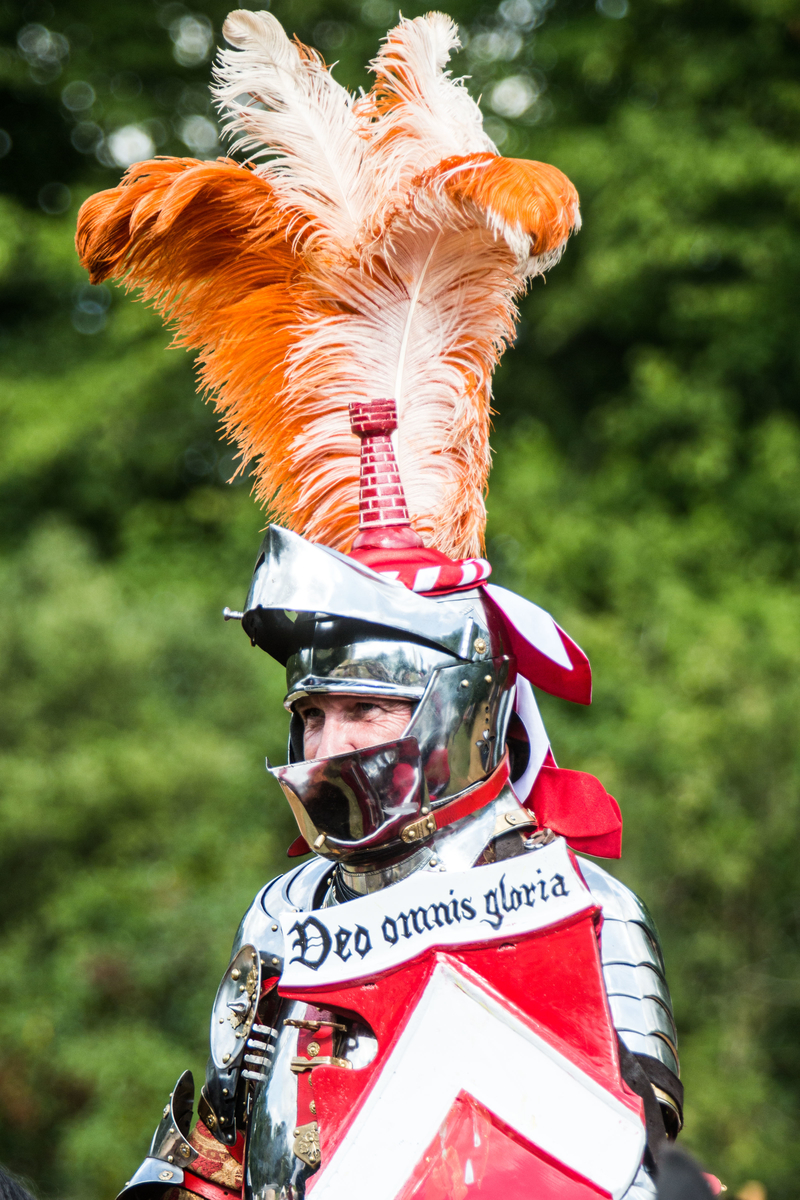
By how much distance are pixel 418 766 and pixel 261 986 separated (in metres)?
0.64

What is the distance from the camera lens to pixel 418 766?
7.44 ft

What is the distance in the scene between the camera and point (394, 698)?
7.60 ft

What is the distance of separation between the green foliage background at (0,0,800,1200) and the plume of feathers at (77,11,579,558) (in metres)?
4.39

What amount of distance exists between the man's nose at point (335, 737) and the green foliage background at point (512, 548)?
177 inches

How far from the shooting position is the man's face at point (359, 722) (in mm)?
2330

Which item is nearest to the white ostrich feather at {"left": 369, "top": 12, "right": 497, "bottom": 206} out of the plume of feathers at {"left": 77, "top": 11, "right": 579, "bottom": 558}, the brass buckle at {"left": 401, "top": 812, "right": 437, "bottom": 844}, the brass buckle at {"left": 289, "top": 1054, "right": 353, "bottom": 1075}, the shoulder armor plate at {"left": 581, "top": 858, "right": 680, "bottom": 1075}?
the plume of feathers at {"left": 77, "top": 11, "right": 579, "bottom": 558}

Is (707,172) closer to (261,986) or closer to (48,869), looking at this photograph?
(48,869)

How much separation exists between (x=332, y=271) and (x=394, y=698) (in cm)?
97

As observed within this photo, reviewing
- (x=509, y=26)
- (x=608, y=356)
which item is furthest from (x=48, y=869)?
(x=509, y=26)

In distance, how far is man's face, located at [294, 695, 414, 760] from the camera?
2.33 meters

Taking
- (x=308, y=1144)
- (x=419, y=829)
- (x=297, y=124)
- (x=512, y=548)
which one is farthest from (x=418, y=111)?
(x=512, y=548)

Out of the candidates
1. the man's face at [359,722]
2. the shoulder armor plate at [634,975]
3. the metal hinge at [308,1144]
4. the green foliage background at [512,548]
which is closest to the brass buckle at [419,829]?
the man's face at [359,722]

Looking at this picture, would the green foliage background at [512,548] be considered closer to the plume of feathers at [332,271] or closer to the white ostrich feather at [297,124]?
the plume of feathers at [332,271]

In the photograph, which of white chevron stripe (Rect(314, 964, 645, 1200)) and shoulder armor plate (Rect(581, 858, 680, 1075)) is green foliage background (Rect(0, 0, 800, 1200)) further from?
white chevron stripe (Rect(314, 964, 645, 1200))
